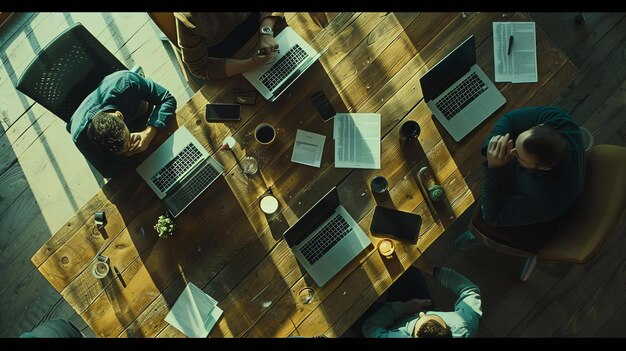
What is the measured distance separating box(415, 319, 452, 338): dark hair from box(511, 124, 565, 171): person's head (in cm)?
84

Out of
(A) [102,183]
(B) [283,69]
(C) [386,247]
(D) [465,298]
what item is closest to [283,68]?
(B) [283,69]

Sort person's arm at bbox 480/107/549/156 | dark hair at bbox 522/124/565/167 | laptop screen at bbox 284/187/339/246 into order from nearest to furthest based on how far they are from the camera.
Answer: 1. dark hair at bbox 522/124/565/167
2. laptop screen at bbox 284/187/339/246
3. person's arm at bbox 480/107/549/156

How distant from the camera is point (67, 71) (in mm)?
2467

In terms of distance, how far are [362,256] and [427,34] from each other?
45.0 inches

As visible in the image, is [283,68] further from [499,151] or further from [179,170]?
[499,151]

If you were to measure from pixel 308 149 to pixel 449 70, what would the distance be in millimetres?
757

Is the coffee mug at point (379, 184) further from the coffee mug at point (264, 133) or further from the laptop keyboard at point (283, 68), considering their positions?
the laptop keyboard at point (283, 68)

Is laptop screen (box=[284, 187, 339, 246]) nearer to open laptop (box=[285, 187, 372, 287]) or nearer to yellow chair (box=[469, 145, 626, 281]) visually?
open laptop (box=[285, 187, 372, 287])

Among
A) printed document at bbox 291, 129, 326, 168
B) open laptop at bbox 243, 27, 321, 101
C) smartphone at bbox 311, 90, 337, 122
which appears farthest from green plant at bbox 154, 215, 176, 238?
smartphone at bbox 311, 90, 337, 122

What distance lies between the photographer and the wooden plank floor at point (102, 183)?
9.97 feet

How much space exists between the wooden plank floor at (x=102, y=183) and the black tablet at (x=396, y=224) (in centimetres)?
87

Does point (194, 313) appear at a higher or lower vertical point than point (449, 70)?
lower

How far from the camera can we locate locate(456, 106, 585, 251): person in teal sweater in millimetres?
2092
